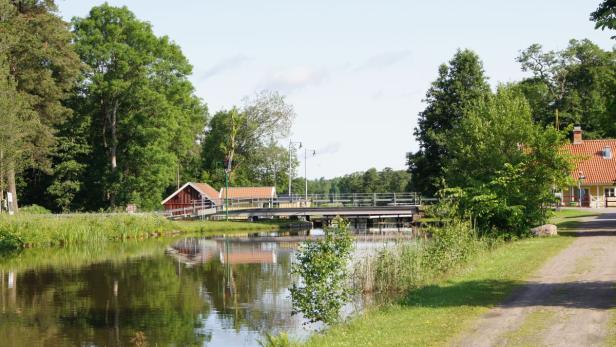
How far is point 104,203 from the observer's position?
213 ft

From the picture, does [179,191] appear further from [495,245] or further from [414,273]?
[414,273]

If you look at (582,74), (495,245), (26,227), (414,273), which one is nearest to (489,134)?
(495,245)

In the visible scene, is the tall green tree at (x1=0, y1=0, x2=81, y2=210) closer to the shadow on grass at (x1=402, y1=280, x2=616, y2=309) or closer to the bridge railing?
the bridge railing

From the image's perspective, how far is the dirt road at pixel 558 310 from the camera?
1223 cm

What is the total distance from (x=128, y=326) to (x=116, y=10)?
162 feet

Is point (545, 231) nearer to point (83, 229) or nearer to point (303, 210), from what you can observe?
point (83, 229)

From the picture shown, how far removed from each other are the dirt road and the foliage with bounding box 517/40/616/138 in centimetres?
5643

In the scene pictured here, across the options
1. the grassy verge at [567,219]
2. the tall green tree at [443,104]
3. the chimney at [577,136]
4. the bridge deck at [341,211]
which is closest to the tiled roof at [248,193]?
the bridge deck at [341,211]

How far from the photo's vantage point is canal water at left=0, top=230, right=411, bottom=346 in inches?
686

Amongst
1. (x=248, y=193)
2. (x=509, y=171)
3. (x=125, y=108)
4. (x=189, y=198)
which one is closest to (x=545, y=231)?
(x=509, y=171)

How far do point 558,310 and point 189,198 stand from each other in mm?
59796

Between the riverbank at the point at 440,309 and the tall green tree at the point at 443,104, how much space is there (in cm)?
3408

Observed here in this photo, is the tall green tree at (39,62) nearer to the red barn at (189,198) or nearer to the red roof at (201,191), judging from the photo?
the red roof at (201,191)

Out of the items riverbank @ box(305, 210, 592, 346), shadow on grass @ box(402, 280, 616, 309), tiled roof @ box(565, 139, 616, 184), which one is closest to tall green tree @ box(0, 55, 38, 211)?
riverbank @ box(305, 210, 592, 346)
